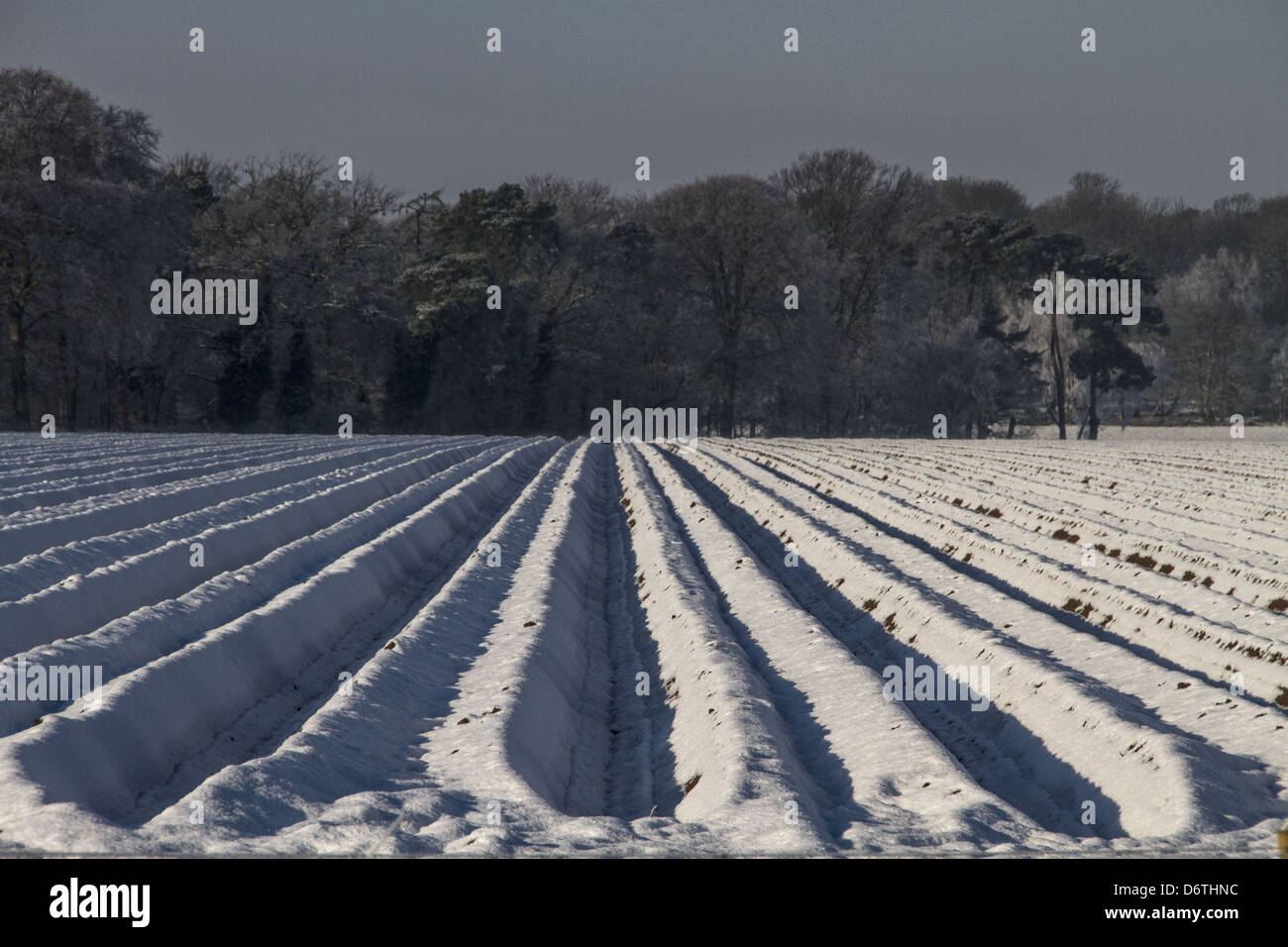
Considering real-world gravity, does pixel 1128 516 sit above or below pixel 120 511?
below

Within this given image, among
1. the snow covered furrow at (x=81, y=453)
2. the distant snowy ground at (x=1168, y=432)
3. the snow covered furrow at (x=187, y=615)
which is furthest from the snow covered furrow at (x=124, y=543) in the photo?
the distant snowy ground at (x=1168, y=432)

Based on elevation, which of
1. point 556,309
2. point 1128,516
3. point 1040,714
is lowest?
point 1040,714

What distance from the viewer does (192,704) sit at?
427 centimetres

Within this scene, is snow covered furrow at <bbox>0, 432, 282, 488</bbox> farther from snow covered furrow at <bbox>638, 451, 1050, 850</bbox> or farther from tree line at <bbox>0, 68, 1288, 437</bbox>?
tree line at <bbox>0, 68, 1288, 437</bbox>

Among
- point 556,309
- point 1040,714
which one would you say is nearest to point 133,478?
point 1040,714

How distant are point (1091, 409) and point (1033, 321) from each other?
413 inches

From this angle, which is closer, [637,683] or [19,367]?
[637,683]

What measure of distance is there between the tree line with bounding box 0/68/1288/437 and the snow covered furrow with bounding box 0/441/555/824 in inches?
1025

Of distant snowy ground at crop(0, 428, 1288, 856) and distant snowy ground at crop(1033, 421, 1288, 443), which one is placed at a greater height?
distant snowy ground at crop(1033, 421, 1288, 443)

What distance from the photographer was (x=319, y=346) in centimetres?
3759

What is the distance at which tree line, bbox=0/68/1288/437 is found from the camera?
3009 centimetres

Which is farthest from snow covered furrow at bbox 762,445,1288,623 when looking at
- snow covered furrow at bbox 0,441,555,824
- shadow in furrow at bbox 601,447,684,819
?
snow covered furrow at bbox 0,441,555,824

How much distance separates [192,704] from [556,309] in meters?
37.6

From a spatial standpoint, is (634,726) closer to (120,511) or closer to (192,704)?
(192,704)
